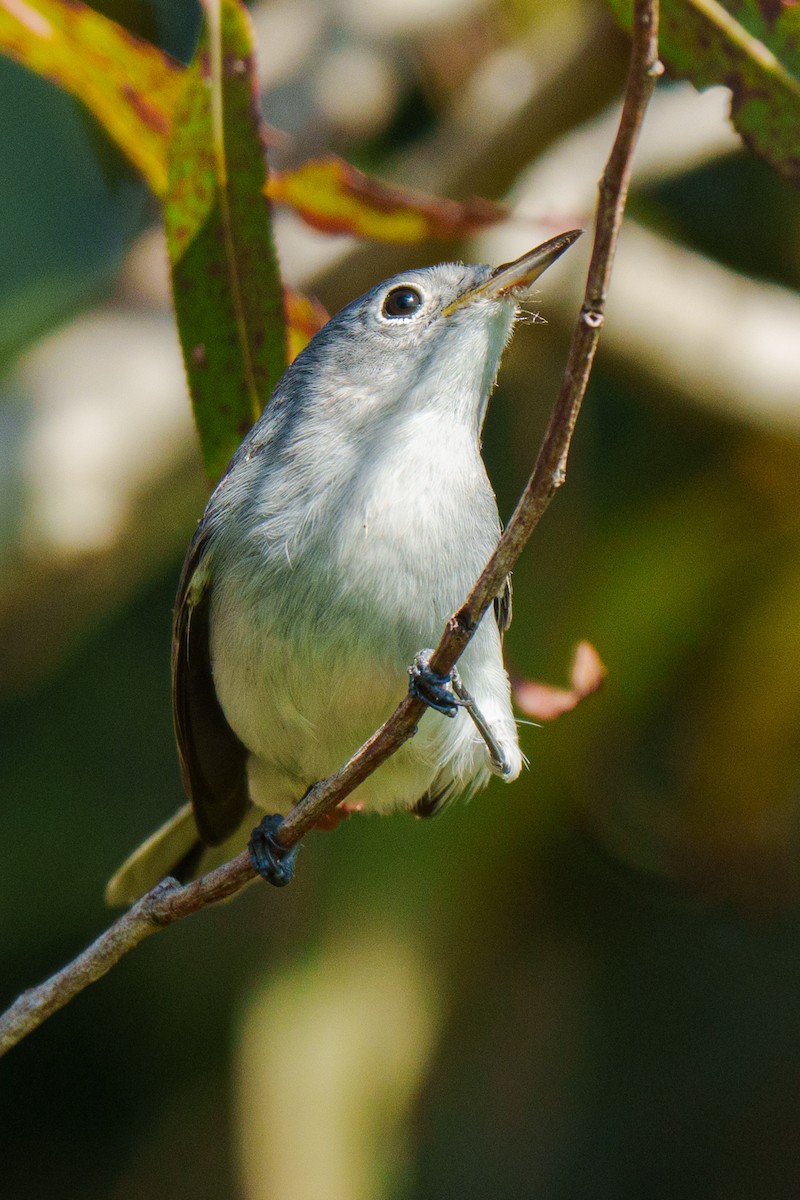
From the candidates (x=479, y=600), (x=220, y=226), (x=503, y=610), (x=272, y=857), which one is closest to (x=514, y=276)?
(x=220, y=226)

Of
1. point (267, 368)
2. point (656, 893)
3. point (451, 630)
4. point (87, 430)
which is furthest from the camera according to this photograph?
point (656, 893)

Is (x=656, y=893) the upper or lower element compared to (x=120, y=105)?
lower

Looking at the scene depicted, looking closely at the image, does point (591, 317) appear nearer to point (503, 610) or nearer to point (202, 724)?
point (503, 610)

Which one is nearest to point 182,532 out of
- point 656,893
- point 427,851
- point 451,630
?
point 427,851

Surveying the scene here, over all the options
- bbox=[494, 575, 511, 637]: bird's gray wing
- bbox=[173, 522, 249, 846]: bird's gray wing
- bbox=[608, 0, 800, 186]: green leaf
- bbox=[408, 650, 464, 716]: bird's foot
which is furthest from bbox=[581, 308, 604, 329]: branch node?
bbox=[494, 575, 511, 637]: bird's gray wing

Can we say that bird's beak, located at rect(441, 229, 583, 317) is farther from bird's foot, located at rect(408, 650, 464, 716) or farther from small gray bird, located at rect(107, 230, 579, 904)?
bird's foot, located at rect(408, 650, 464, 716)

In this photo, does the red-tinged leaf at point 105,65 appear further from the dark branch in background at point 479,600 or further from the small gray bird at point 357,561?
the dark branch in background at point 479,600

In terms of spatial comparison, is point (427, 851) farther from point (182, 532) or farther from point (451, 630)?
point (451, 630)
